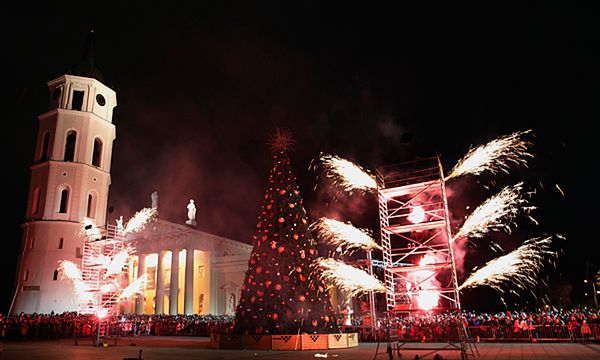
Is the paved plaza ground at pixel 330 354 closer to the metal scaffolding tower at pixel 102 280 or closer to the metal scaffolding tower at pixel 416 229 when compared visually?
the metal scaffolding tower at pixel 416 229

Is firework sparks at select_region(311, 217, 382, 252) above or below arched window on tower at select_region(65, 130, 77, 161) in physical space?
below

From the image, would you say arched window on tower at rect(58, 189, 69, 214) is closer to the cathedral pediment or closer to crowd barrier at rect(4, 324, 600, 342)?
the cathedral pediment

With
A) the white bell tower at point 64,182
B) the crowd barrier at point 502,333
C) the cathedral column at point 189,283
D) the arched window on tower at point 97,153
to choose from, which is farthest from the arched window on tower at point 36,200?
the crowd barrier at point 502,333

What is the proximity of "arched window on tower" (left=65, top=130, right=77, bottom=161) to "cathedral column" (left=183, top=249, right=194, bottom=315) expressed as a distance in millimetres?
18227

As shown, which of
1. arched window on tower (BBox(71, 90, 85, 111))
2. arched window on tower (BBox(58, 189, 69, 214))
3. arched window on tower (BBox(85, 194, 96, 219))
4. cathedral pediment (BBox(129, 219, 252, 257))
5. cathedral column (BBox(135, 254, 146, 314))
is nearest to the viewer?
arched window on tower (BBox(58, 189, 69, 214))

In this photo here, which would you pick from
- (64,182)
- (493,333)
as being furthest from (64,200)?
(493,333)

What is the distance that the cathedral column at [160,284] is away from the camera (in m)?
52.2

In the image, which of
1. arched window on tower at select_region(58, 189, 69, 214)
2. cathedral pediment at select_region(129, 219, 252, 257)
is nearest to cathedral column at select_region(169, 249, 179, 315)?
cathedral pediment at select_region(129, 219, 252, 257)

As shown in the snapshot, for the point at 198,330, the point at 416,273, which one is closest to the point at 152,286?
the point at 198,330

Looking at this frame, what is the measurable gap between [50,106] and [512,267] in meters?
52.2

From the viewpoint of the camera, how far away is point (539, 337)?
20.2m

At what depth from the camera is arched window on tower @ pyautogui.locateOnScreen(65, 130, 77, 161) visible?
4644 centimetres

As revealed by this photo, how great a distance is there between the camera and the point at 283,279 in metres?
15.9

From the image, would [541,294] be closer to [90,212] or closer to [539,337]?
[539,337]
